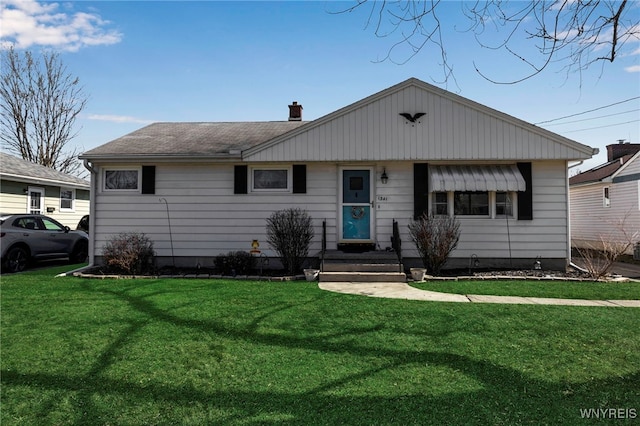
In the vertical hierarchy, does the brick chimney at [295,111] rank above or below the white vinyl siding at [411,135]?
above

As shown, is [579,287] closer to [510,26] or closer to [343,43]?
[510,26]

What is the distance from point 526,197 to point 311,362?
26.0ft

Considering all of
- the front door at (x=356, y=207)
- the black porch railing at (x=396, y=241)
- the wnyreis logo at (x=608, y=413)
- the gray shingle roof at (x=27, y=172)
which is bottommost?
the wnyreis logo at (x=608, y=413)

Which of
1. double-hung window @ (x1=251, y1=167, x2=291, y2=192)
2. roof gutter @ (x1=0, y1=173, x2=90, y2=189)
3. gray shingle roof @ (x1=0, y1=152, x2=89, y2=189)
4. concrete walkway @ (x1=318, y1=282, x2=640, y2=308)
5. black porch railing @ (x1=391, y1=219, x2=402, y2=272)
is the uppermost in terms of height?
gray shingle roof @ (x1=0, y1=152, x2=89, y2=189)

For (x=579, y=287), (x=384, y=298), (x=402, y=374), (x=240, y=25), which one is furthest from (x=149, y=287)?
(x=579, y=287)

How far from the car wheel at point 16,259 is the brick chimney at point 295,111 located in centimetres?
931

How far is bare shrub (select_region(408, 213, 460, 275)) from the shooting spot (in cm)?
895

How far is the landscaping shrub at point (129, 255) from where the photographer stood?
8898mm

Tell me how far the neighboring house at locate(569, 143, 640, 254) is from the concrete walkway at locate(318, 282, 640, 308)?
28.7ft

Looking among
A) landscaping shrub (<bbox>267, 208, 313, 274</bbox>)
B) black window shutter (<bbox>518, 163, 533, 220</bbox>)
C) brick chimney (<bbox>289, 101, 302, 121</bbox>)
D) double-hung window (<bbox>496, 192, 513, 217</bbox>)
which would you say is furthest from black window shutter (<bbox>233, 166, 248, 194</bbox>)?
black window shutter (<bbox>518, 163, 533, 220</bbox>)

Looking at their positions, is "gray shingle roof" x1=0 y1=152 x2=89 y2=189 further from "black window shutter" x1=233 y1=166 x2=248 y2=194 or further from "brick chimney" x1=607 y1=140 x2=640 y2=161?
"brick chimney" x1=607 y1=140 x2=640 y2=161

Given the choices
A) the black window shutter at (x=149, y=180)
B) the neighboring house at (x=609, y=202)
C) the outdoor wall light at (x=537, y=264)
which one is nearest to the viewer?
the outdoor wall light at (x=537, y=264)

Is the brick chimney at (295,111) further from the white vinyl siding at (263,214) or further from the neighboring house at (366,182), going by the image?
the white vinyl siding at (263,214)

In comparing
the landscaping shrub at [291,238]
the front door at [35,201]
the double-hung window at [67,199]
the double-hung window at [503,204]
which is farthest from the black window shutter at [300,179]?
the double-hung window at [67,199]
